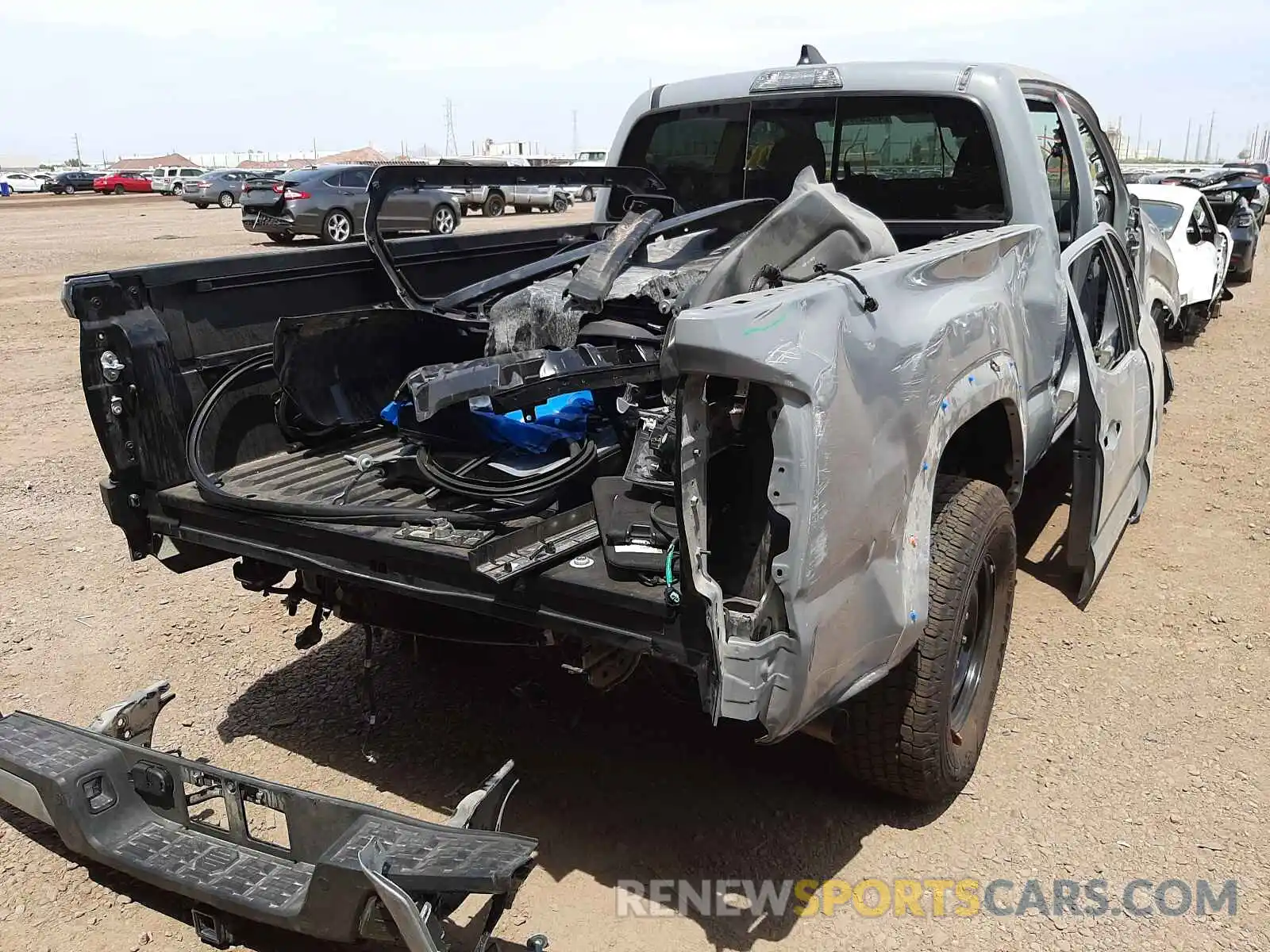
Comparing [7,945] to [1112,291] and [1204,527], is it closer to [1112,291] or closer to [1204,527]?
[1112,291]

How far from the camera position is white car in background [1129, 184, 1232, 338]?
32.9 ft

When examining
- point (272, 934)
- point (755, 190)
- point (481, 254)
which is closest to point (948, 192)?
point (755, 190)

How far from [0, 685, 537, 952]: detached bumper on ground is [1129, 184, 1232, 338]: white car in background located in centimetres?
963

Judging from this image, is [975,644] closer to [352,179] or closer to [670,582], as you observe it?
[670,582]

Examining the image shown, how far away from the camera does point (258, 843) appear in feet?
8.61

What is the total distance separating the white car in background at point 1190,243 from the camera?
10.0 m

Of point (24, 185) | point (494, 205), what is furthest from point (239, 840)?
point (24, 185)

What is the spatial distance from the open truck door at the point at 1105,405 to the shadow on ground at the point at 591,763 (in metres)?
1.36

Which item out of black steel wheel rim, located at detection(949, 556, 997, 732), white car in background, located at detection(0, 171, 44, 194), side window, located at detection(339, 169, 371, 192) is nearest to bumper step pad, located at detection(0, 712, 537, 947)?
black steel wheel rim, located at detection(949, 556, 997, 732)

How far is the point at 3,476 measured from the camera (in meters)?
6.22

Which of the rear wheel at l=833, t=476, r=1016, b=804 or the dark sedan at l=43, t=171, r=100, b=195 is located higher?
the dark sedan at l=43, t=171, r=100, b=195

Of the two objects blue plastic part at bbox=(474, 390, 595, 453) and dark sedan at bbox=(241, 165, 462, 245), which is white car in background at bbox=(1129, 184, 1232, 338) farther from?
dark sedan at bbox=(241, 165, 462, 245)

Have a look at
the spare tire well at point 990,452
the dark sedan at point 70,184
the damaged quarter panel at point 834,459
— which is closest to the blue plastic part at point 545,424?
the damaged quarter panel at point 834,459

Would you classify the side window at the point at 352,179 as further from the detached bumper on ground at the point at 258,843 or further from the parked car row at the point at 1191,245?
the detached bumper on ground at the point at 258,843
